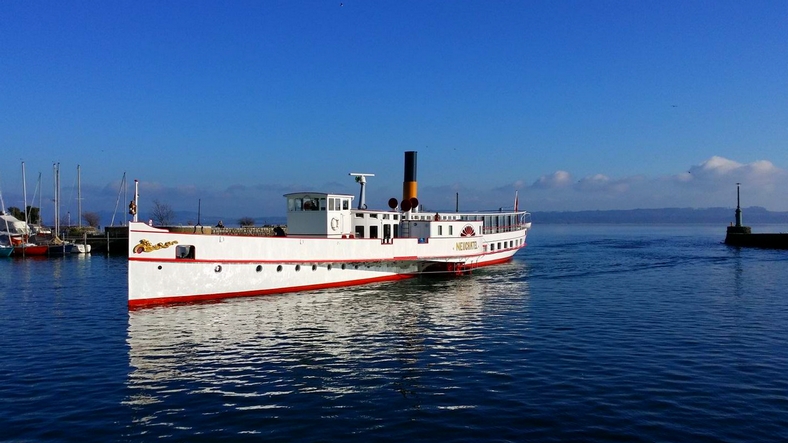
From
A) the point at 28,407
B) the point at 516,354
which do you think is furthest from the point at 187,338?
the point at 516,354

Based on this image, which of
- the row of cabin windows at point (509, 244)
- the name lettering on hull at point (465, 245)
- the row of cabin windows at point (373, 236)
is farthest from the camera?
the row of cabin windows at point (509, 244)

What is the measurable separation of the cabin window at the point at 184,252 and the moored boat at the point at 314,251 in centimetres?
5

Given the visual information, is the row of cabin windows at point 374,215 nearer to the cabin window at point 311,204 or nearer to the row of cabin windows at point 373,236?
the row of cabin windows at point 373,236

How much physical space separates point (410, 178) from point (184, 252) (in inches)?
826

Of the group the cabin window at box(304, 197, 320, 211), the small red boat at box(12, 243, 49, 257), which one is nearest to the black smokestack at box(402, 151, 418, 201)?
the cabin window at box(304, 197, 320, 211)

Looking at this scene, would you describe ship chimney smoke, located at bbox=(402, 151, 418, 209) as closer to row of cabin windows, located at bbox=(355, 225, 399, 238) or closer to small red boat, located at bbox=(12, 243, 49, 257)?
row of cabin windows, located at bbox=(355, 225, 399, 238)

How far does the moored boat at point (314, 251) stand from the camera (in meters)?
27.6

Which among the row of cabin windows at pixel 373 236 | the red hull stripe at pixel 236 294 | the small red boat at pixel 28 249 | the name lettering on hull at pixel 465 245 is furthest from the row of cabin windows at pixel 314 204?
the small red boat at pixel 28 249

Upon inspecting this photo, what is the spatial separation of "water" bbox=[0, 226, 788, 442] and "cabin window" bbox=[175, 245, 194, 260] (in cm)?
318

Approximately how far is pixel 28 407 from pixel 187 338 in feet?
25.0

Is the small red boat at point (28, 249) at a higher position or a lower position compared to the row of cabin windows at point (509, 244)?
lower

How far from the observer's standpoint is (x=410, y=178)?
4397 cm

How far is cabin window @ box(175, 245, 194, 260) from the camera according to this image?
28.0m

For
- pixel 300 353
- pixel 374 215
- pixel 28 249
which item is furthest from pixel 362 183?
pixel 28 249
